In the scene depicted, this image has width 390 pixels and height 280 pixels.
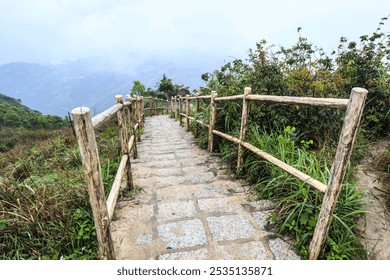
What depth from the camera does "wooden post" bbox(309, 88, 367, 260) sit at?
1.36 metres

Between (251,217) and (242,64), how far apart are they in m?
3.91

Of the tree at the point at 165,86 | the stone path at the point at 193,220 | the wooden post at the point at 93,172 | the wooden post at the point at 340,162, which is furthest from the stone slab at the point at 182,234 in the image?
the tree at the point at 165,86

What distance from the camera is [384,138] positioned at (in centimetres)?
338

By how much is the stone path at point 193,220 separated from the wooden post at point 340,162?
27cm

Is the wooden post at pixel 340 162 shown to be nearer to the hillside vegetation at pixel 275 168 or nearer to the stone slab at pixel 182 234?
the hillside vegetation at pixel 275 168

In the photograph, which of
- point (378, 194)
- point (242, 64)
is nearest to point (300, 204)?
point (378, 194)

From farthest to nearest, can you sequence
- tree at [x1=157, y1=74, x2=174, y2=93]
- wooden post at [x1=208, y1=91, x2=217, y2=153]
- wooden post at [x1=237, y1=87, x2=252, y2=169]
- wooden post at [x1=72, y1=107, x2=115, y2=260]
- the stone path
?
tree at [x1=157, y1=74, x2=174, y2=93]
wooden post at [x1=208, y1=91, x2=217, y2=153]
wooden post at [x1=237, y1=87, x2=252, y2=169]
the stone path
wooden post at [x1=72, y1=107, x2=115, y2=260]

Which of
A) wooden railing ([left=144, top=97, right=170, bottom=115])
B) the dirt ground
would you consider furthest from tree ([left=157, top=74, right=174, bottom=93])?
the dirt ground

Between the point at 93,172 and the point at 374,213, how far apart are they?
2345 mm

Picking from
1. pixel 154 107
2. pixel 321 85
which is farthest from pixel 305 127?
pixel 154 107

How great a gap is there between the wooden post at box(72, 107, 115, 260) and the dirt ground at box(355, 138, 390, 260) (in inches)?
75.6

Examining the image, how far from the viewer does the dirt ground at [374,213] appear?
1798 millimetres

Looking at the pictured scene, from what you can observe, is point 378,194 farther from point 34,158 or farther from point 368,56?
point 34,158

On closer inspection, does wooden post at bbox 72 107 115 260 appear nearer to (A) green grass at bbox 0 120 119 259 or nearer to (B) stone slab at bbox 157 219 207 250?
(A) green grass at bbox 0 120 119 259
